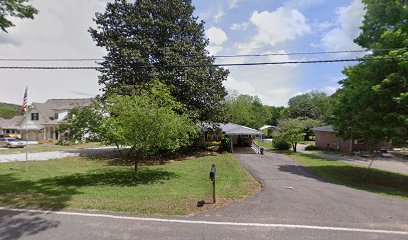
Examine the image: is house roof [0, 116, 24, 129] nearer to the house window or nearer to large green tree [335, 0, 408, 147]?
the house window

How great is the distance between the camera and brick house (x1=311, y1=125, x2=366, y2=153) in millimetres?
34688

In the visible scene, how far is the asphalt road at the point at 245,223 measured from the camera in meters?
6.05

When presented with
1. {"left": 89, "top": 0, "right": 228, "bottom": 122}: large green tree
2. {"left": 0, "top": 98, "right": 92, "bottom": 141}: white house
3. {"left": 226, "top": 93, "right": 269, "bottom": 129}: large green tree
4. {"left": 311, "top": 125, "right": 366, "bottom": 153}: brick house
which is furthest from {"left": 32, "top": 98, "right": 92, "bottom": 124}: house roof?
{"left": 311, "top": 125, "right": 366, "bottom": 153}: brick house

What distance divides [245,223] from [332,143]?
3444cm

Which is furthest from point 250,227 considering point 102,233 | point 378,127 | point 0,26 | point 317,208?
point 0,26

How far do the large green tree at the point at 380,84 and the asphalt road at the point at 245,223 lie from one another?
600 cm

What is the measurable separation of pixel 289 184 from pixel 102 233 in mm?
8874

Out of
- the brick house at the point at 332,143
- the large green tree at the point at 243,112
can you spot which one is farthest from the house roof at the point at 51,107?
the brick house at the point at 332,143

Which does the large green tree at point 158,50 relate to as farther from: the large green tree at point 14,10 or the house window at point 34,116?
the house window at point 34,116

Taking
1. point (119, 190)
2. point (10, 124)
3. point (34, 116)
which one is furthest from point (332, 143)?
point (10, 124)

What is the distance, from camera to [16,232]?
239 inches

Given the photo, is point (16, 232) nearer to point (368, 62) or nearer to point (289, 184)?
point (289, 184)

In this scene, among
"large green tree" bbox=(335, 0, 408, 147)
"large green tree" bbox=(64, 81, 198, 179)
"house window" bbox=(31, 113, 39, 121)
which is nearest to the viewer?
"large green tree" bbox=(64, 81, 198, 179)

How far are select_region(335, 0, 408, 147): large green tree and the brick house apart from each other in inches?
772
